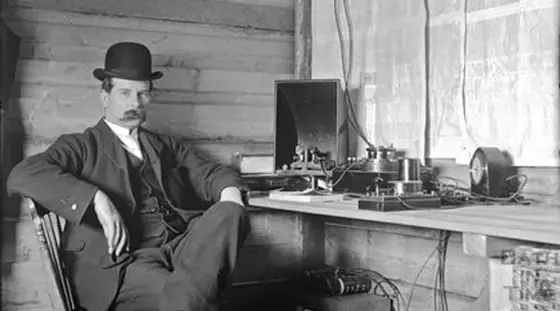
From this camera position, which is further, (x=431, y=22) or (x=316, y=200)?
(x=431, y=22)

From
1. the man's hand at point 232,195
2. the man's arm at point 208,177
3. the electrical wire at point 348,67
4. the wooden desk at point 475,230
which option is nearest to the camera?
the wooden desk at point 475,230

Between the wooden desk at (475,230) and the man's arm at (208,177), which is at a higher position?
the man's arm at (208,177)

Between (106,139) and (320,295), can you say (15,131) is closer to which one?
(106,139)

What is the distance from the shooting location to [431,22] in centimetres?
306

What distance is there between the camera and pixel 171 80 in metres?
3.36

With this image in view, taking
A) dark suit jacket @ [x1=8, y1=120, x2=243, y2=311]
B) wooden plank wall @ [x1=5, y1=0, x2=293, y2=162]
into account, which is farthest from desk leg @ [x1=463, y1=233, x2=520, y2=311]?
wooden plank wall @ [x1=5, y1=0, x2=293, y2=162]

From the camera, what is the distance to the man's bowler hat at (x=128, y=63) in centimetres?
289

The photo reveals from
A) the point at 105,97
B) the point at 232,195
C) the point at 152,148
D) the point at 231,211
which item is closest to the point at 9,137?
the point at 105,97

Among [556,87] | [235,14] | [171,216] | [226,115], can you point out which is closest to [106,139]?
[171,216]

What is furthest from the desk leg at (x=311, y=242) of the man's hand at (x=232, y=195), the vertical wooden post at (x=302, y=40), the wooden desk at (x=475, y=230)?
the man's hand at (x=232, y=195)

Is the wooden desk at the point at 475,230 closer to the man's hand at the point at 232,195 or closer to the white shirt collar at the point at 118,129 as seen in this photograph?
the man's hand at the point at 232,195

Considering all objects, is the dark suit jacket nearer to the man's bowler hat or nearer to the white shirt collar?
the white shirt collar

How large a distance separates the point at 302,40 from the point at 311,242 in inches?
39.4

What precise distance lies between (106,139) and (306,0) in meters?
1.37
